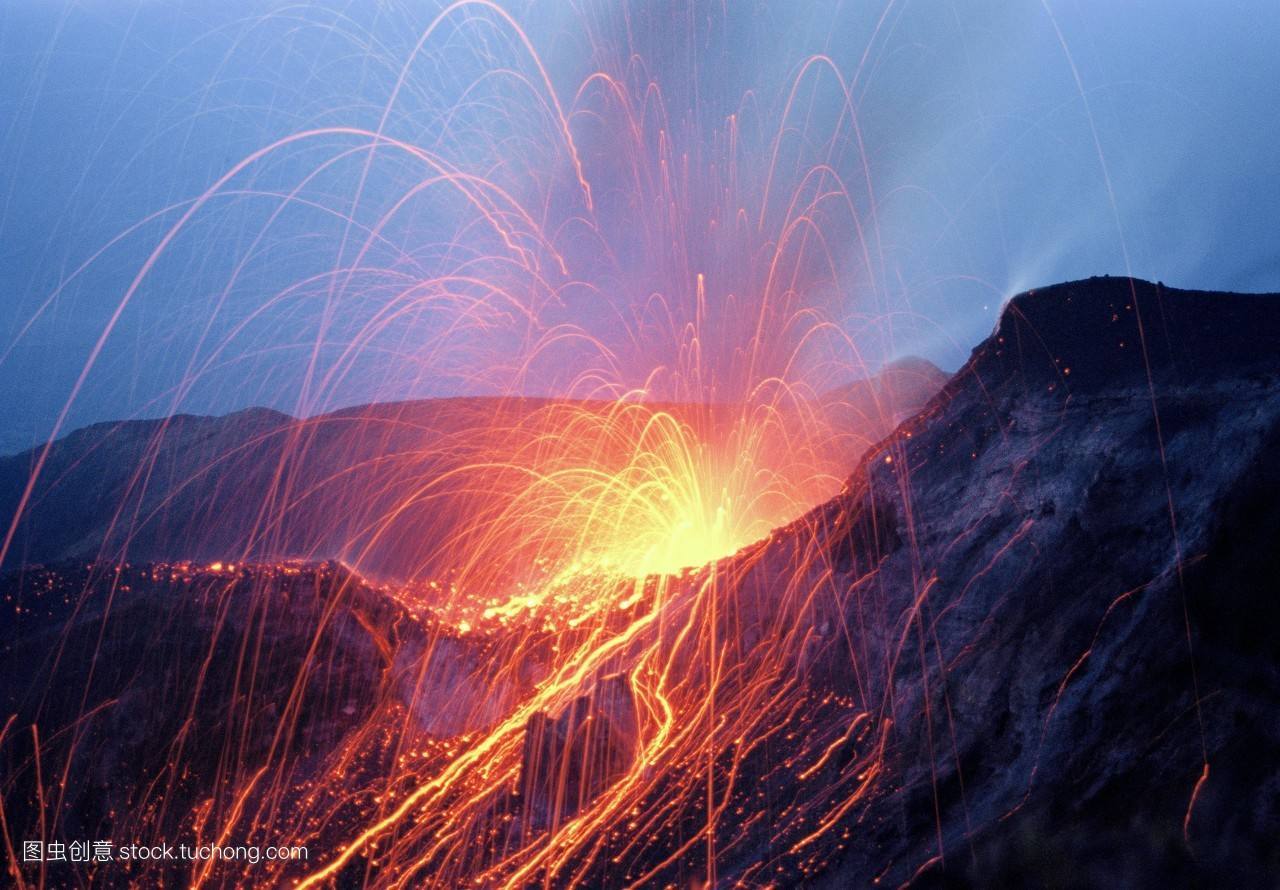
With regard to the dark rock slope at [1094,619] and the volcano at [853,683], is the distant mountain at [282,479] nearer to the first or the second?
the volcano at [853,683]

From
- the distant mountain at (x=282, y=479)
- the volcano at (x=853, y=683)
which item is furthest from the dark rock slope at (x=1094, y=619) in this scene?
the distant mountain at (x=282, y=479)

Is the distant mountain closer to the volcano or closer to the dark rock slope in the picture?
the volcano

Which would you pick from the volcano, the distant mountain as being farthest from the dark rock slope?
the distant mountain

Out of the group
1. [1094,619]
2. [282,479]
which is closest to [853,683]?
[1094,619]

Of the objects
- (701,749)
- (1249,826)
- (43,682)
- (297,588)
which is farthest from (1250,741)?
(43,682)

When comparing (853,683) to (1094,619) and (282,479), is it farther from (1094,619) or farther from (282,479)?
(282,479)
